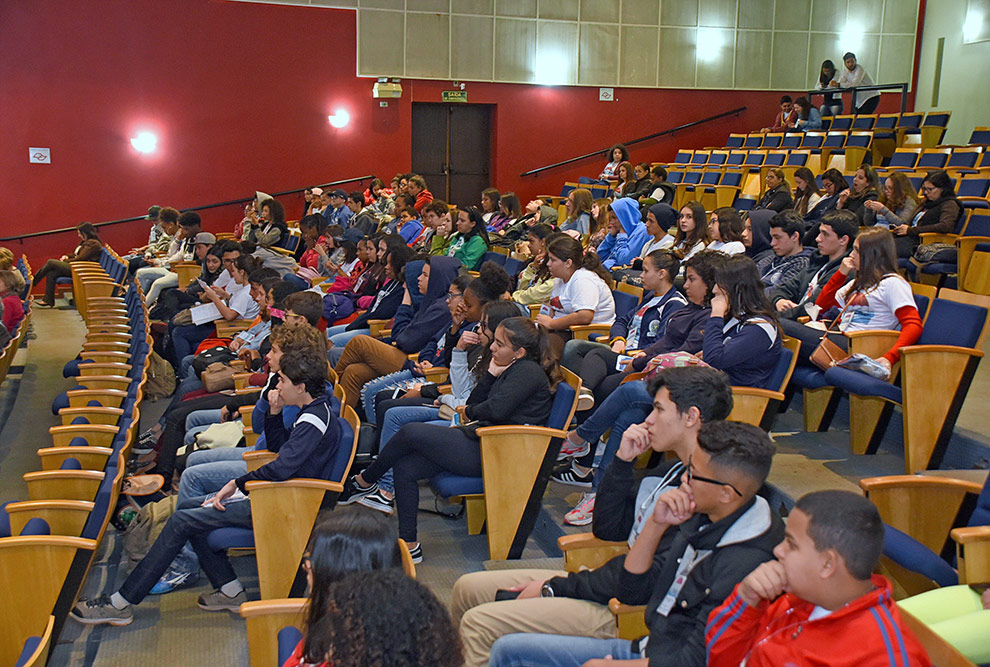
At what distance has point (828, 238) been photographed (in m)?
4.32

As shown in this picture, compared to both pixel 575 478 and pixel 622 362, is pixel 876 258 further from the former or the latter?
pixel 575 478

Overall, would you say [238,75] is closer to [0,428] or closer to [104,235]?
[104,235]

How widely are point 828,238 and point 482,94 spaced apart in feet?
27.3

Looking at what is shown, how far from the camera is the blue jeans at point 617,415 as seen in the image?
337 cm

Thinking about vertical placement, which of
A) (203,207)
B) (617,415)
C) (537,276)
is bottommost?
(617,415)

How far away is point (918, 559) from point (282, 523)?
6.22 ft

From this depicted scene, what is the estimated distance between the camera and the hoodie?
471cm

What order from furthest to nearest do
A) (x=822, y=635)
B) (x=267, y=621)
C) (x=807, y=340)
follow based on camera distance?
(x=807, y=340), (x=267, y=621), (x=822, y=635)

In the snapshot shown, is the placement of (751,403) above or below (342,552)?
below

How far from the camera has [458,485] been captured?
10.6ft

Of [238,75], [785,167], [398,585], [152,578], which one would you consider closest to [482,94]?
[238,75]

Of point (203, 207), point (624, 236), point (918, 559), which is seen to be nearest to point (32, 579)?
point (918, 559)

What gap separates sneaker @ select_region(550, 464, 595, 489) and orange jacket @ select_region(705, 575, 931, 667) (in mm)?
1996

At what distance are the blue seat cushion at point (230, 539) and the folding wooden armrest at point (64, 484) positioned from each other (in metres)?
0.59
